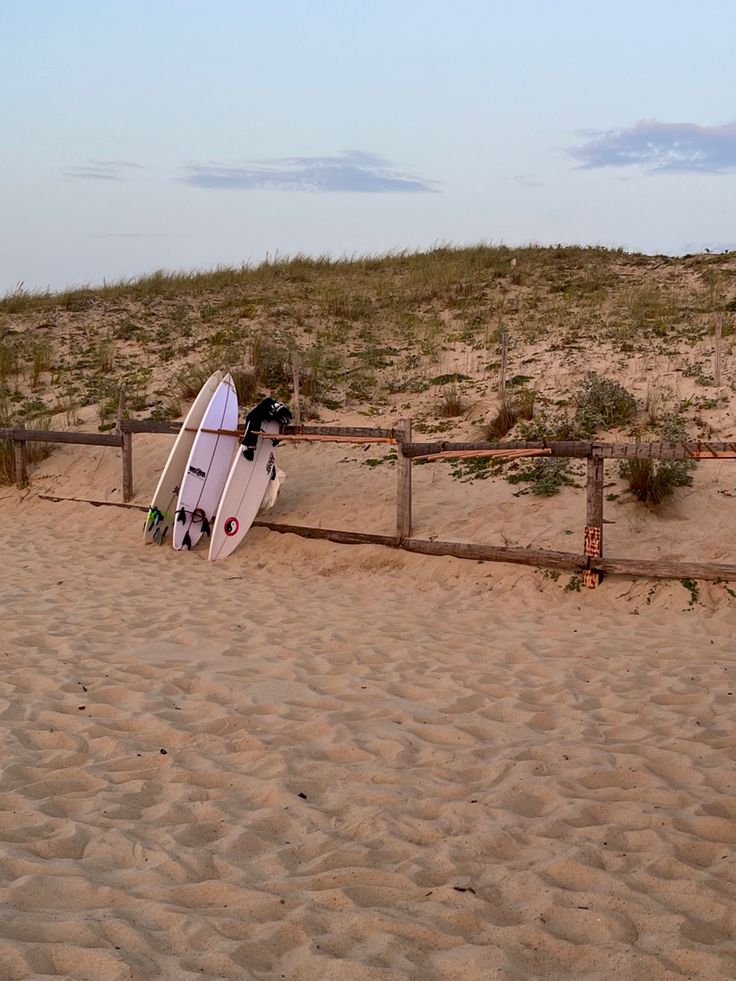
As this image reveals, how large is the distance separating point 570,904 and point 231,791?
1.48 metres

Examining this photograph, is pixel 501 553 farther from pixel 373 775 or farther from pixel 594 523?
pixel 373 775

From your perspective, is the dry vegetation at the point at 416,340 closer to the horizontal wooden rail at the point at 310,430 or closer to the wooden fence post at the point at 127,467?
the horizontal wooden rail at the point at 310,430

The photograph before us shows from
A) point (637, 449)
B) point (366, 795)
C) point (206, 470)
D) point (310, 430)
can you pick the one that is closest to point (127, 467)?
point (206, 470)

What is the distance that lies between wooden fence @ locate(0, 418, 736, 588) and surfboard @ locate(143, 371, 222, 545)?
0.45 m

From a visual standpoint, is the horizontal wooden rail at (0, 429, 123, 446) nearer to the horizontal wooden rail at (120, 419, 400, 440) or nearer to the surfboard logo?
the horizontal wooden rail at (120, 419, 400, 440)

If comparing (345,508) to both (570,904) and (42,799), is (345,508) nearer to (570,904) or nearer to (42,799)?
(42,799)

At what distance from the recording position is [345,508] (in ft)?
32.3

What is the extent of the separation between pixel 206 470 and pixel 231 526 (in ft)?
2.50

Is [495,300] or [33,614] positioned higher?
[495,300]

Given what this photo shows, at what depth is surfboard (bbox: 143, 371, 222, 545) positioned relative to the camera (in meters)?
9.52

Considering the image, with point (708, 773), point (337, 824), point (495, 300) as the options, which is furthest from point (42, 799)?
point (495, 300)

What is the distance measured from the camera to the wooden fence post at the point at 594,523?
285 inches

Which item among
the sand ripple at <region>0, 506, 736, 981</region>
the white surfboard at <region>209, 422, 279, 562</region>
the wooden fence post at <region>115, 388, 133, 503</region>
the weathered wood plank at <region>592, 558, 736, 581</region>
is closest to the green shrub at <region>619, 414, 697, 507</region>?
the weathered wood plank at <region>592, 558, 736, 581</region>

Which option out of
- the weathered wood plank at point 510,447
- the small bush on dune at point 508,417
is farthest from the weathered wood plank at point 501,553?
the small bush on dune at point 508,417
